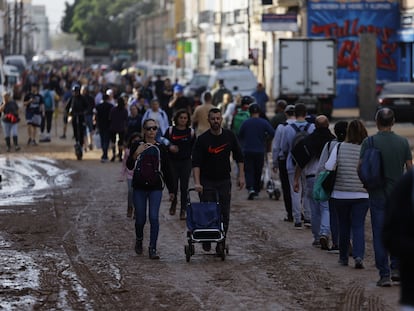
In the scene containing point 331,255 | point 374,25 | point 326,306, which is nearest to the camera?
point 326,306

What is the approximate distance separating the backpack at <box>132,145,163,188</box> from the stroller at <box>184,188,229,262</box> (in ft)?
1.57

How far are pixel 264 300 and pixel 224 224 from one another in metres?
3.01

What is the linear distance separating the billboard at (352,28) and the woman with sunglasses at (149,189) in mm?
38780

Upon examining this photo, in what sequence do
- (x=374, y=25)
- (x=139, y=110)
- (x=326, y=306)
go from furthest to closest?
1. (x=374, y=25)
2. (x=139, y=110)
3. (x=326, y=306)

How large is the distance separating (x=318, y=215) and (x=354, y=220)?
2.05 meters

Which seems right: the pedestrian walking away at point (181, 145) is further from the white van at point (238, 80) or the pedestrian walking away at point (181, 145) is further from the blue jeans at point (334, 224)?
the white van at point (238, 80)

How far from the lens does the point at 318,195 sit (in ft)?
41.8

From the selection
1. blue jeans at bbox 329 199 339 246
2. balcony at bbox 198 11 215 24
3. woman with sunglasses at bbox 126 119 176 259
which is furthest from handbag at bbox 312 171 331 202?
balcony at bbox 198 11 215 24

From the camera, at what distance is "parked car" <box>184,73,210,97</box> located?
47659 mm

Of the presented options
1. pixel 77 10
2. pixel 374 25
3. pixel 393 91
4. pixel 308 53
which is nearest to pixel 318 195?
pixel 393 91

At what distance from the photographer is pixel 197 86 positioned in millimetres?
50062

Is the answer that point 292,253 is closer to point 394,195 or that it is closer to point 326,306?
point 326,306

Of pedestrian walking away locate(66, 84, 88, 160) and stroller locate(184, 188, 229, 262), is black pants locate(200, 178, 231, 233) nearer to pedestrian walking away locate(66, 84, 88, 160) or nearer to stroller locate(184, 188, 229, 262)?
stroller locate(184, 188, 229, 262)

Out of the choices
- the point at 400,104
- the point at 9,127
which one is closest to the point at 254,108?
the point at 9,127
